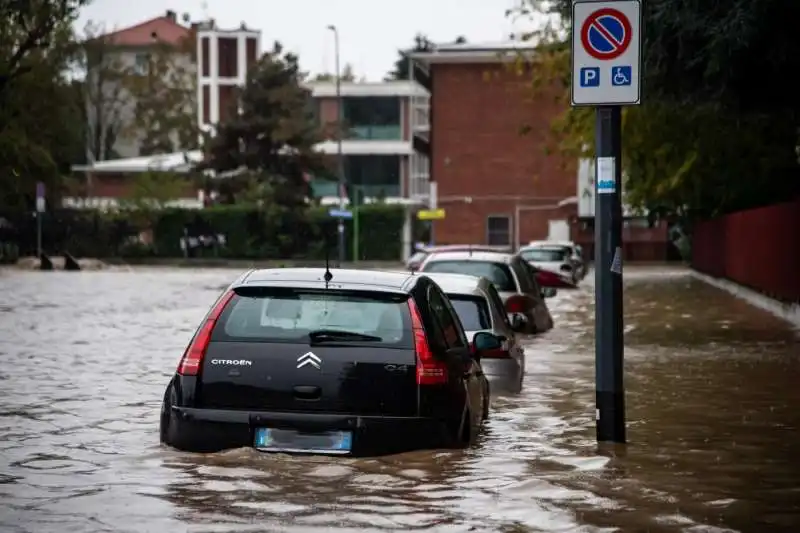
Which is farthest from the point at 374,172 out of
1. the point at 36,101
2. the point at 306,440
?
the point at 306,440

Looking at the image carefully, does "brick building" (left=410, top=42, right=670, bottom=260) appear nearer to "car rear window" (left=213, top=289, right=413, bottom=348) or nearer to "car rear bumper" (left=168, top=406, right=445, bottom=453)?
"car rear window" (left=213, top=289, right=413, bottom=348)

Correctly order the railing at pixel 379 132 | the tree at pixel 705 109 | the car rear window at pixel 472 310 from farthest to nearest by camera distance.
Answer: the railing at pixel 379 132 → the tree at pixel 705 109 → the car rear window at pixel 472 310

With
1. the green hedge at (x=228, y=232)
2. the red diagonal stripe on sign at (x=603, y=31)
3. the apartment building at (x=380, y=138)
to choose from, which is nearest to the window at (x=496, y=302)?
the red diagonal stripe on sign at (x=603, y=31)

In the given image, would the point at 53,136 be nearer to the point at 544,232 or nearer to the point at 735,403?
the point at 544,232

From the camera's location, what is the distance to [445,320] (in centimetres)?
1164

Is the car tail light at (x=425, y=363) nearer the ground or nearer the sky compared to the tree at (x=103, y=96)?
nearer the ground

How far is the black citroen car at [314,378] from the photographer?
10219 mm

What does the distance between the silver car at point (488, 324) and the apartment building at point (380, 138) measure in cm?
7638

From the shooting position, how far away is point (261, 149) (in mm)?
81812

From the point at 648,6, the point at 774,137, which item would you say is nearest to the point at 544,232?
the point at 774,137

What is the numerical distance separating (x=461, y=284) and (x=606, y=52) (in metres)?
4.88

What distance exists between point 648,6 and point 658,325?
800 centimetres

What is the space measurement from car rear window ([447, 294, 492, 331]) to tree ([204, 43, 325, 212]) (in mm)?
64197

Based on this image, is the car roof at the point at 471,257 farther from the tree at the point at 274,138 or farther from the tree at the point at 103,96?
the tree at the point at 103,96
